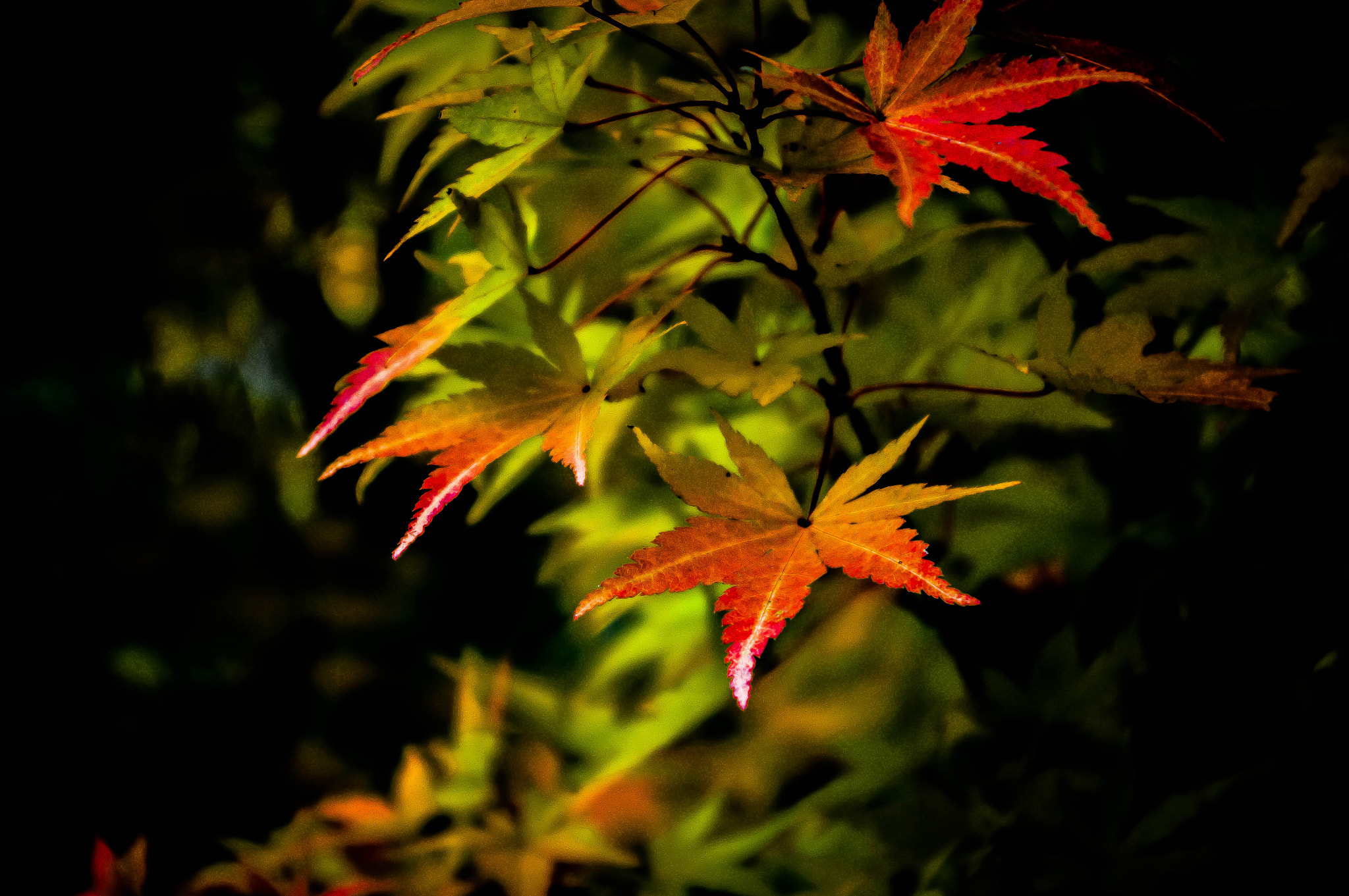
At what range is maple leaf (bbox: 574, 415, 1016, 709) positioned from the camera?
0.90ft

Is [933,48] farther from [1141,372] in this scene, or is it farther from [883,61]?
[1141,372]

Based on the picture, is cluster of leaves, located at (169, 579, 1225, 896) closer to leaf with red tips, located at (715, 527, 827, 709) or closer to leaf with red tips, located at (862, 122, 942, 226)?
leaf with red tips, located at (715, 527, 827, 709)

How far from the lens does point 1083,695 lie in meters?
0.57

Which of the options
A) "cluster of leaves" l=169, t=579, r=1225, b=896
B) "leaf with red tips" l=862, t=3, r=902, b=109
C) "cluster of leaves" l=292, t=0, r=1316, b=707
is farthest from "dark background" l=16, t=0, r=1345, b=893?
"leaf with red tips" l=862, t=3, r=902, b=109

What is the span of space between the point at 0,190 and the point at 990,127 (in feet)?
4.79

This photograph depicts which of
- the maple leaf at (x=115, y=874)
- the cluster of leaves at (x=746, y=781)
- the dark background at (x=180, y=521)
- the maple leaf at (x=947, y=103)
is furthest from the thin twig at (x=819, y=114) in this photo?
the maple leaf at (x=115, y=874)

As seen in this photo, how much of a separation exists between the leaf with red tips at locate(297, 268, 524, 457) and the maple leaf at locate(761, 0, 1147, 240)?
0.17 m

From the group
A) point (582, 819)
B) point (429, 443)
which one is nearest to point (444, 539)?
point (582, 819)

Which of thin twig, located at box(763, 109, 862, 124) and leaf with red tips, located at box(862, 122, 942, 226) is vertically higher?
thin twig, located at box(763, 109, 862, 124)

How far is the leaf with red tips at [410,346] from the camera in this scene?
13.1 inches

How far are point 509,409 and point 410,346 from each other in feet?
0.19

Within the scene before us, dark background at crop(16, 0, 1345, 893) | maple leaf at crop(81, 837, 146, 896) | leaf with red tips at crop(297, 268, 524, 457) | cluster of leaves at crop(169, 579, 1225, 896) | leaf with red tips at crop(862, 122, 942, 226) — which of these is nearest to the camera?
leaf with red tips at crop(862, 122, 942, 226)

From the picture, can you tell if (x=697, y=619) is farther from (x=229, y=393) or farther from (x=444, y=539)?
(x=229, y=393)

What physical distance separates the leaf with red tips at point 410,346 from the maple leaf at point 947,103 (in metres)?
0.17
